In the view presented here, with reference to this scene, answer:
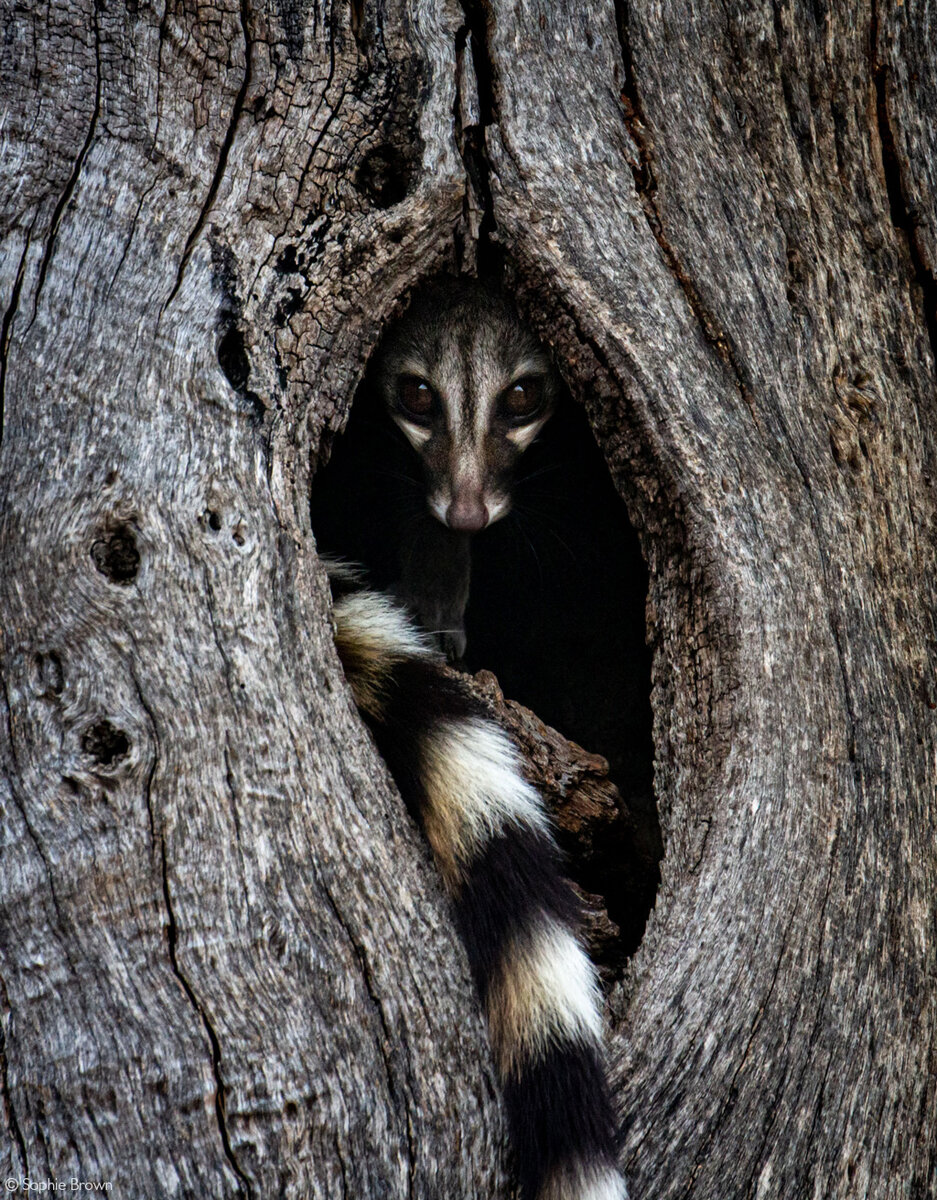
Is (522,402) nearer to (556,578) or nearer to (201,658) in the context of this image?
(556,578)

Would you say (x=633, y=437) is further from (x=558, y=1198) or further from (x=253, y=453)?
(x=558, y=1198)

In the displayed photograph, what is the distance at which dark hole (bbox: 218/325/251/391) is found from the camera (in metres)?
1.75

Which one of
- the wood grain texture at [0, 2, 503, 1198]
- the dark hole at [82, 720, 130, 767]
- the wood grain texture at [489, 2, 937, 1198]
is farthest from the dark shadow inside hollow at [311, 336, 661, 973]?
the dark hole at [82, 720, 130, 767]

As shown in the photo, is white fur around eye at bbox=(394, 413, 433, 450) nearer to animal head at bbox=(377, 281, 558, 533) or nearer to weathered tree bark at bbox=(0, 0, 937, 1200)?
animal head at bbox=(377, 281, 558, 533)

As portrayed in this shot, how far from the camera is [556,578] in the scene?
11.2 feet

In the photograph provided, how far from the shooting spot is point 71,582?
1576 millimetres

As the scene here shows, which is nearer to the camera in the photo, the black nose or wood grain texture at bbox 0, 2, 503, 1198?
wood grain texture at bbox 0, 2, 503, 1198

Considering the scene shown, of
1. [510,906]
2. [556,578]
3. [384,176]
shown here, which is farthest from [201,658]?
[556,578]

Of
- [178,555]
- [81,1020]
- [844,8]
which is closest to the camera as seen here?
[81,1020]

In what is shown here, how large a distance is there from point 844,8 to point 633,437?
3.35 feet

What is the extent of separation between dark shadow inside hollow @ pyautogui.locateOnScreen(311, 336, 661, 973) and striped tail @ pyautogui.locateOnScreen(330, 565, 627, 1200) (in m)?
0.77

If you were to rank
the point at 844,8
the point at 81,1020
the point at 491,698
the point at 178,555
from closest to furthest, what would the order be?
the point at 81,1020 < the point at 178,555 < the point at 844,8 < the point at 491,698

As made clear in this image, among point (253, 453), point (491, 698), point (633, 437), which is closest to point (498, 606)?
point (491, 698)

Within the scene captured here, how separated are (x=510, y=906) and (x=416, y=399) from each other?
54.5 inches
